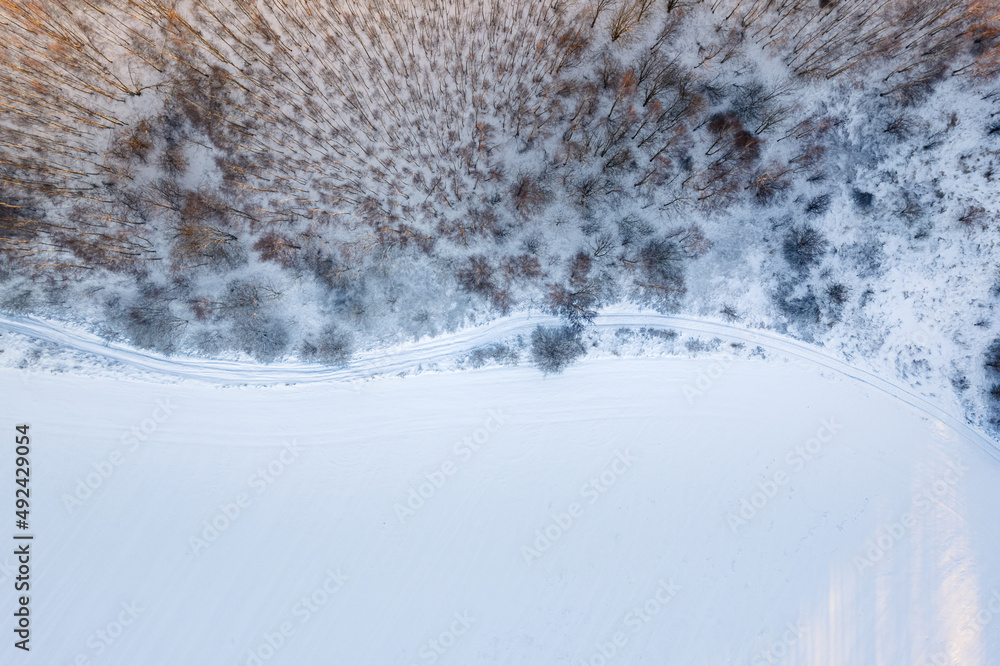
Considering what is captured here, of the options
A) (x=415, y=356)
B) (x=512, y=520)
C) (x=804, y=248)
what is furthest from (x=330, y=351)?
(x=804, y=248)

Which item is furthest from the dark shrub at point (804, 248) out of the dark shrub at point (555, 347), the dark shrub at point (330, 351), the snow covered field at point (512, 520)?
the dark shrub at point (330, 351)

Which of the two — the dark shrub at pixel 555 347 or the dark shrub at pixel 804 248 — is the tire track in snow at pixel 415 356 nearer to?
the dark shrub at pixel 555 347

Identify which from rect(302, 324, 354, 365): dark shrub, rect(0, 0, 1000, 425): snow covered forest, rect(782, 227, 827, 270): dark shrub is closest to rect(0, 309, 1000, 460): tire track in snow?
rect(302, 324, 354, 365): dark shrub

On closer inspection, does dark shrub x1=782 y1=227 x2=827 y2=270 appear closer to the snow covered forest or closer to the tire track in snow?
the snow covered forest

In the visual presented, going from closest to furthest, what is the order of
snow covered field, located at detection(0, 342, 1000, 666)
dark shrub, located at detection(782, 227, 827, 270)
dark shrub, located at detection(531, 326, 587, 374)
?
1. snow covered field, located at detection(0, 342, 1000, 666)
2. dark shrub, located at detection(531, 326, 587, 374)
3. dark shrub, located at detection(782, 227, 827, 270)

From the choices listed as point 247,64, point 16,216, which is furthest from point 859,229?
point 16,216

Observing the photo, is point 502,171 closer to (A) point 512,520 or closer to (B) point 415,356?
(B) point 415,356

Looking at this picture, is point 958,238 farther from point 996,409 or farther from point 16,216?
point 16,216
